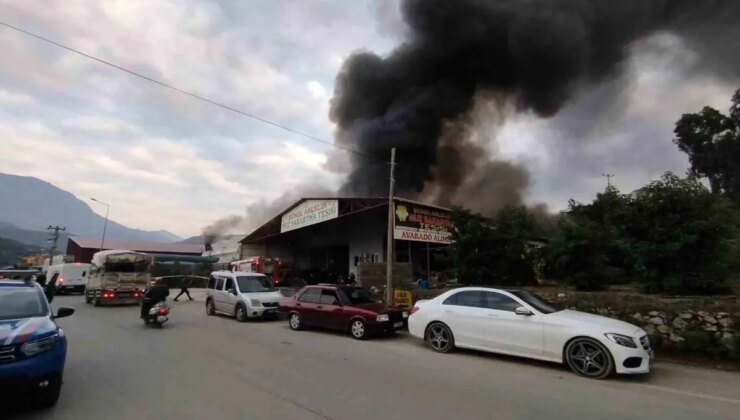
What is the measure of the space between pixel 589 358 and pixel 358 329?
17.2ft

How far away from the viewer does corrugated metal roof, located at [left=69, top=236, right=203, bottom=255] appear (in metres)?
59.2

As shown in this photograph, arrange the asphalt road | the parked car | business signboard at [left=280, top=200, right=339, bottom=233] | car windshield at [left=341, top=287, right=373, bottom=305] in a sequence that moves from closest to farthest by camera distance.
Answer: the asphalt road
car windshield at [left=341, top=287, right=373, bottom=305]
the parked car
business signboard at [left=280, top=200, right=339, bottom=233]

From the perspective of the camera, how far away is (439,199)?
102ft

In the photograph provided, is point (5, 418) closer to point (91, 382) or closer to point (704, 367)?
point (91, 382)

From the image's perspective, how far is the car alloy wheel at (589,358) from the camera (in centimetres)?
656

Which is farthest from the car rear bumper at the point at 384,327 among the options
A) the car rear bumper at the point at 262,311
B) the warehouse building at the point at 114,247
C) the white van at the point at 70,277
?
the warehouse building at the point at 114,247

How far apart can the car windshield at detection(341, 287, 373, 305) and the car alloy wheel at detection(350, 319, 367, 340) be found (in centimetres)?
73

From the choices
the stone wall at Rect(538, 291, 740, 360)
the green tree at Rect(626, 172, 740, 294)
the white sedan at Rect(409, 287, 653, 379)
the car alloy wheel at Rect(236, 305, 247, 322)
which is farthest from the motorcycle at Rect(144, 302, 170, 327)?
the green tree at Rect(626, 172, 740, 294)

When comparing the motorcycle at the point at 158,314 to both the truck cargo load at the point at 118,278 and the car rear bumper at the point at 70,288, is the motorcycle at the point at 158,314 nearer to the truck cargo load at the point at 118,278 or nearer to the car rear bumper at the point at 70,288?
the truck cargo load at the point at 118,278

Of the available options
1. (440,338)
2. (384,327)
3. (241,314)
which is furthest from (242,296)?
(440,338)

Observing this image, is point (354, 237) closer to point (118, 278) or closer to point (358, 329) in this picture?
point (118, 278)

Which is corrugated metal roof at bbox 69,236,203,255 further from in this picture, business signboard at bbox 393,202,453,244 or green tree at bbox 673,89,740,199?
green tree at bbox 673,89,740,199

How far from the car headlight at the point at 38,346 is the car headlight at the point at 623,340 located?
7.32 m

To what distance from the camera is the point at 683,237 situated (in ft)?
32.5
